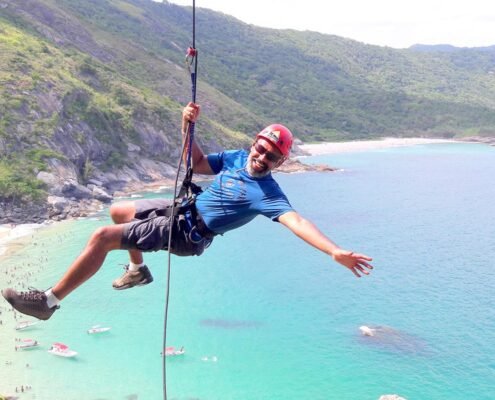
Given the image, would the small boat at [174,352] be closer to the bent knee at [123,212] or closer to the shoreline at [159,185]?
the shoreline at [159,185]

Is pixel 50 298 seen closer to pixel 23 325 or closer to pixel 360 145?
pixel 23 325

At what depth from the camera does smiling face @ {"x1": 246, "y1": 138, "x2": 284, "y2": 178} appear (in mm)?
5516

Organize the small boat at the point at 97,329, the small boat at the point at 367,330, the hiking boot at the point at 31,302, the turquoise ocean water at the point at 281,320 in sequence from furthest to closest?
the small boat at the point at 367,330 → the small boat at the point at 97,329 → the turquoise ocean water at the point at 281,320 → the hiking boot at the point at 31,302

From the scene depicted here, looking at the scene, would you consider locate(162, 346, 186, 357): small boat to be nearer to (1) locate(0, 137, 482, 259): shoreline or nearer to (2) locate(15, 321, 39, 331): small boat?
(2) locate(15, 321, 39, 331): small boat

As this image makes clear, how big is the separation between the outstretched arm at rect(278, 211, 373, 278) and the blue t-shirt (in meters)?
0.26

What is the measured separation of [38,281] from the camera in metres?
34.9

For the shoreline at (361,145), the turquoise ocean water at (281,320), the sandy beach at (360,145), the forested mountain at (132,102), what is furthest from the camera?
the sandy beach at (360,145)

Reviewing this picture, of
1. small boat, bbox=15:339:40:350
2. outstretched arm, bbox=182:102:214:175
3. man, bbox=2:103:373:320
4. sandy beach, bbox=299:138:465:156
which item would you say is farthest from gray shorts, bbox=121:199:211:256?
sandy beach, bbox=299:138:465:156

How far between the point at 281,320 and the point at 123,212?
26861 millimetres

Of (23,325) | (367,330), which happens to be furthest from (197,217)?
(23,325)

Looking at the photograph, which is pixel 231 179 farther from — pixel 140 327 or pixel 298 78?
pixel 298 78

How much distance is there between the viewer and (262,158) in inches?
218

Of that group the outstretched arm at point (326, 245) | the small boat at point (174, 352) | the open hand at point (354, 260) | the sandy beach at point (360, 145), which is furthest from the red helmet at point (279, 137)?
the sandy beach at point (360, 145)

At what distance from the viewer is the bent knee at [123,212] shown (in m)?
6.14
